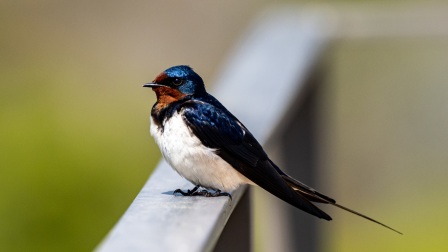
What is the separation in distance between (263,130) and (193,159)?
44cm

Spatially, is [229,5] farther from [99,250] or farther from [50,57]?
[99,250]

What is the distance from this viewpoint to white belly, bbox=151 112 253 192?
1.80 m

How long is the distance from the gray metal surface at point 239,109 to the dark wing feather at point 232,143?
91 mm

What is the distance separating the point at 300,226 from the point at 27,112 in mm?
2788

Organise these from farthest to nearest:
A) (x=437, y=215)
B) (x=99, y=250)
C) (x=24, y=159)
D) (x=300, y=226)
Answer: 1. (x=24, y=159)
2. (x=437, y=215)
3. (x=300, y=226)
4. (x=99, y=250)

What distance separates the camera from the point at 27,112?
4637 mm

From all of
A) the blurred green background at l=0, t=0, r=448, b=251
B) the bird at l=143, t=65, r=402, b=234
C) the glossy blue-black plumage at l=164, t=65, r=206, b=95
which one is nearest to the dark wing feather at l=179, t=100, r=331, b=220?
the bird at l=143, t=65, r=402, b=234

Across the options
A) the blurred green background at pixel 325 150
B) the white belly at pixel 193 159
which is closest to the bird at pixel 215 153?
the white belly at pixel 193 159

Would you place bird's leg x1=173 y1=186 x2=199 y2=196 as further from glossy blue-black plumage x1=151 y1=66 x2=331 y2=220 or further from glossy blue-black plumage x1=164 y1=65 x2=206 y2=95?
glossy blue-black plumage x1=164 y1=65 x2=206 y2=95

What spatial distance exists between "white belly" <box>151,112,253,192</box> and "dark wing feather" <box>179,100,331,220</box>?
0.06ft

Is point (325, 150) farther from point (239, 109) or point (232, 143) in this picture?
point (232, 143)

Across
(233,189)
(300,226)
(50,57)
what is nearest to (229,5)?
(50,57)

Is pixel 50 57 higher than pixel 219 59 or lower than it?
lower

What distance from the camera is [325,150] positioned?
2.99 metres
